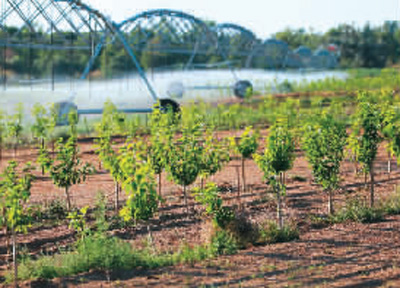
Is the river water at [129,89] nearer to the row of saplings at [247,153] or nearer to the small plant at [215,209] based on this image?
the row of saplings at [247,153]

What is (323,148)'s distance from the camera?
10516 millimetres

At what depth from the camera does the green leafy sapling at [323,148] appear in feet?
34.4

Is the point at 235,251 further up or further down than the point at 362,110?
further down

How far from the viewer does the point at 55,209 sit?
11.4 metres

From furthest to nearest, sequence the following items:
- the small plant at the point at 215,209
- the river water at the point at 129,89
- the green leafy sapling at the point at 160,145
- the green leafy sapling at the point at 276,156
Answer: the river water at the point at 129,89 → the green leafy sapling at the point at 160,145 → the green leafy sapling at the point at 276,156 → the small plant at the point at 215,209

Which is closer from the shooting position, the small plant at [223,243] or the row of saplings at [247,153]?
the small plant at [223,243]

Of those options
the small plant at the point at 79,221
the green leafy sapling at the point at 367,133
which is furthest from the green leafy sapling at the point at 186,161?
the green leafy sapling at the point at 367,133

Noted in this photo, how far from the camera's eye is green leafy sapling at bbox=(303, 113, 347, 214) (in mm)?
10484

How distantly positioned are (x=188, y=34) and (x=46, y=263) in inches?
1073

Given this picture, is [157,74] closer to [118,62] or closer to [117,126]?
[118,62]

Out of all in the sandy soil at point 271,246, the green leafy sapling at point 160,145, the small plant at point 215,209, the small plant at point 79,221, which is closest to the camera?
the sandy soil at point 271,246

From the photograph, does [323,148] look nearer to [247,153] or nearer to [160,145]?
[247,153]

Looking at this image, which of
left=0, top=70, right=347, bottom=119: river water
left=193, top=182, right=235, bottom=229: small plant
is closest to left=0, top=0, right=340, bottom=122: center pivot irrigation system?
left=0, top=70, right=347, bottom=119: river water

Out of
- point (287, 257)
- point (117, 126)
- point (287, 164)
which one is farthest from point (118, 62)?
point (287, 257)
